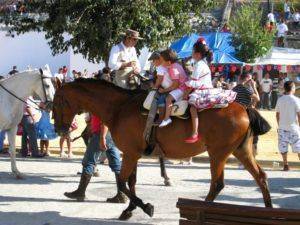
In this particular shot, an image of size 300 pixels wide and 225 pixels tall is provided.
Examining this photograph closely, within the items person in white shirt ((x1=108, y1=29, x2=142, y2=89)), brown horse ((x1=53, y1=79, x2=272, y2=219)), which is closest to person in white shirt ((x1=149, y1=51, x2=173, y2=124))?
brown horse ((x1=53, y1=79, x2=272, y2=219))

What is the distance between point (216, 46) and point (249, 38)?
2.57 meters

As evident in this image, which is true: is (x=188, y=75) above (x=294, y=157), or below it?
above

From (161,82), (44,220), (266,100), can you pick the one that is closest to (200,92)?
(161,82)

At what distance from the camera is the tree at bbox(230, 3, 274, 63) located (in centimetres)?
3416

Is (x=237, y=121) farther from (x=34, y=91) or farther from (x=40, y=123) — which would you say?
(x=40, y=123)

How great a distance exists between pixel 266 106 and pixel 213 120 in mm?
23633

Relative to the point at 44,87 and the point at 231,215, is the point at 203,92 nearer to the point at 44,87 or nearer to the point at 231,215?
the point at 231,215

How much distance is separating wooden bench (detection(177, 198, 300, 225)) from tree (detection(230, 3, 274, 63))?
28007 mm

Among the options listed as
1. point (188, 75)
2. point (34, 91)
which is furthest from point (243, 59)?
point (188, 75)

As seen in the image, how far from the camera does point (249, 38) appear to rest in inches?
1364

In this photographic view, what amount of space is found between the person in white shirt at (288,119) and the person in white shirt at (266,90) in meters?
17.3

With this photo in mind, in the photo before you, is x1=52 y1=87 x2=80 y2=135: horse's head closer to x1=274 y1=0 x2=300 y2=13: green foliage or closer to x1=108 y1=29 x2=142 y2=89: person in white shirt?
x1=108 y1=29 x2=142 y2=89: person in white shirt

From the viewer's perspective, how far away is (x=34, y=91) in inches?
487

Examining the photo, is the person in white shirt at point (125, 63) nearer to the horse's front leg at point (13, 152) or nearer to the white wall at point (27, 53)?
the horse's front leg at point (13, 152)
